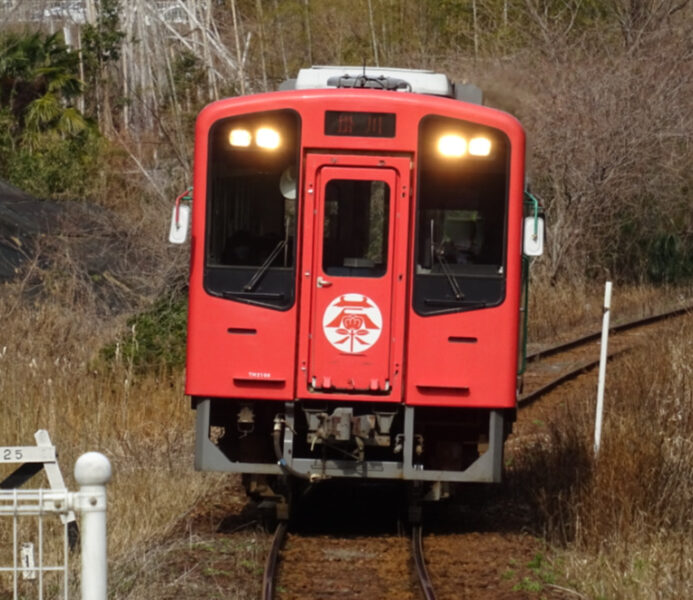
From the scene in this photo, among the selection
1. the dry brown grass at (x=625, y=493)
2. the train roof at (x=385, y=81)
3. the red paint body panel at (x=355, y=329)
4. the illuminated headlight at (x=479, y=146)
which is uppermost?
the train roof at (x=385, y=81)

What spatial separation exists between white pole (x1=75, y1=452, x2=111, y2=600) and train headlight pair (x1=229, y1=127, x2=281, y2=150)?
4.92 metres

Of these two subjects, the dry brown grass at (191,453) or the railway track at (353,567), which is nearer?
the railway track at (353,567)

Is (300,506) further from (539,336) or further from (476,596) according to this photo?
(539,336)

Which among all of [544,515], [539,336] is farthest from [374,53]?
[544,515]

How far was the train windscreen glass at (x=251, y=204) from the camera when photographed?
8.88 metres

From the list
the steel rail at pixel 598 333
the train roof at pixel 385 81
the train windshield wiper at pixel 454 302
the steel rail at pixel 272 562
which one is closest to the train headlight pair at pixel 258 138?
the train roof at pixel 385 81

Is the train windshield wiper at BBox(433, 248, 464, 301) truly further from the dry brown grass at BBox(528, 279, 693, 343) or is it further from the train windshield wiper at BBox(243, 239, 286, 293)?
the dry brown grass at BBox(528, 279, 693, 343)

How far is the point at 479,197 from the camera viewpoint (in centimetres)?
895

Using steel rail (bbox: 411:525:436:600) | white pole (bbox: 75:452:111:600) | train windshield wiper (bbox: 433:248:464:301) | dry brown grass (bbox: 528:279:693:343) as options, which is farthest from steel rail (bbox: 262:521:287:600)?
dry brown grass (bbox: 528:279:693:343)

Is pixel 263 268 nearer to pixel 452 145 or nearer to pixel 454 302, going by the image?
pixel 454 302

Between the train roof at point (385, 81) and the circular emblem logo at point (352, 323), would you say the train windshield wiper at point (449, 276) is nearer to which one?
the circular emblem logo at point (352, 323)

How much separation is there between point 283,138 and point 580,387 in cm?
806

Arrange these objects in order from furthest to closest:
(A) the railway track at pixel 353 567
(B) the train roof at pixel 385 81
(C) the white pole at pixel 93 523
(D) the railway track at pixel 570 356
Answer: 1. (D) the railway track at pixel 570 356
2. (B) the train roof at pixel 385 81
3. (A) the railway track at pixel 353 567
4. (C) the white pole at pixel 93 523

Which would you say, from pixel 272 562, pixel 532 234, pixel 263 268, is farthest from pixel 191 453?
pixel 532 234
